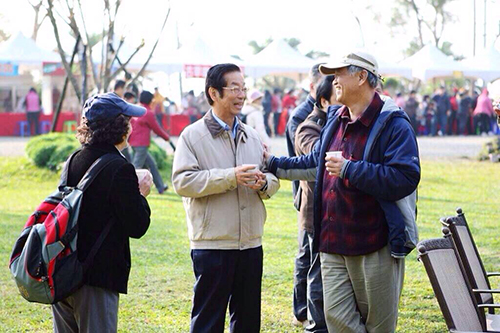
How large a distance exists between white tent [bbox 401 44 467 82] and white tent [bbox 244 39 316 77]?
482 centimetres

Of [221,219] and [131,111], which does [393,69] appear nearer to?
[221,219]

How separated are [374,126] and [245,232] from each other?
104 cm

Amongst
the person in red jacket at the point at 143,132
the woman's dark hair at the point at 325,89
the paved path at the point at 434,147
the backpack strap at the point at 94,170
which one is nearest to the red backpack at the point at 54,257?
the backpack strap at the point at 94,170

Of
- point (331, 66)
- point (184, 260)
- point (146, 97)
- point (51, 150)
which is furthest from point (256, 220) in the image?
point (51, 150)

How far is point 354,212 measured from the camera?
187 inches

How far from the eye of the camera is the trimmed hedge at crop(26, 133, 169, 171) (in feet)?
62.5

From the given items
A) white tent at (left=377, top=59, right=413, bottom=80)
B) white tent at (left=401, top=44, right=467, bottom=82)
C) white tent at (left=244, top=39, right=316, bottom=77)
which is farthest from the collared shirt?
white tent at (left=401, top=44, right=467, bottom=82)

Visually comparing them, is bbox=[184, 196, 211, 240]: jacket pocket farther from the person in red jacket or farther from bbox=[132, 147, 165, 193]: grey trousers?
bbox=[132, 147, 165, 193]: grey trousers

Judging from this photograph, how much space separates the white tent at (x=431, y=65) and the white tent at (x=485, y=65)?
469mm

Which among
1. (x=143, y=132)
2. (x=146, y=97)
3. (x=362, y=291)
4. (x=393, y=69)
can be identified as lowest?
(x=362, y=291)

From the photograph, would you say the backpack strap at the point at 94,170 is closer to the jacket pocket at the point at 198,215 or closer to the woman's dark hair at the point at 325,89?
the jacket pocket at the point at 198,215

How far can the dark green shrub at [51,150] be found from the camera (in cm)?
1919

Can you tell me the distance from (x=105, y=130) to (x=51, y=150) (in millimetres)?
15530

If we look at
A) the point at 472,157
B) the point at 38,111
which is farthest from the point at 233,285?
the point at 38,111
